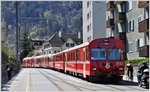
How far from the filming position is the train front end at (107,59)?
29047 mm

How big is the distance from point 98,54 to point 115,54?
1.13 m

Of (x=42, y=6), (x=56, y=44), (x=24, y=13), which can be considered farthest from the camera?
(x=56, y=44)

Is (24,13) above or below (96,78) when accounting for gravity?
above

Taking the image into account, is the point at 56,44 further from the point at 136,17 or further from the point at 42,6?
the point at 136,17

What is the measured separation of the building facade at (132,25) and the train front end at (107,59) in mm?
15118

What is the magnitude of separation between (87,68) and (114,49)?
223 centimetres

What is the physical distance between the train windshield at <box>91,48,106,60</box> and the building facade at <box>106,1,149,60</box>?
50.9 ft

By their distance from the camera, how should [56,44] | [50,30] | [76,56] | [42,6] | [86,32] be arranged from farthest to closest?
[50,30] → [56,44] → [42,6] → [86,32] → [76,56]

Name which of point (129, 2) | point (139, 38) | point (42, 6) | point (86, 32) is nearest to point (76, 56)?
point (139, 38)

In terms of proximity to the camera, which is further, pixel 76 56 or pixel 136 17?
pixel 136 17

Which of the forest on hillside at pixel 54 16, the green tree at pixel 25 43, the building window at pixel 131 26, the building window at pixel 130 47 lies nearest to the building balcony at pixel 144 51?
the building window at pixel 130 47

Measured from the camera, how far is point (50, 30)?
152125 millimetres

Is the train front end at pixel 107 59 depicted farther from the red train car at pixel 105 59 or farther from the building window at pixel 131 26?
the building window at pixel 131 26

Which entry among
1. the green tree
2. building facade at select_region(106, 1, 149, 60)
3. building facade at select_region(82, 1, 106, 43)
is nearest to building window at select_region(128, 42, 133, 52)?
building facade at select_region(106, 1, 149, 60)
